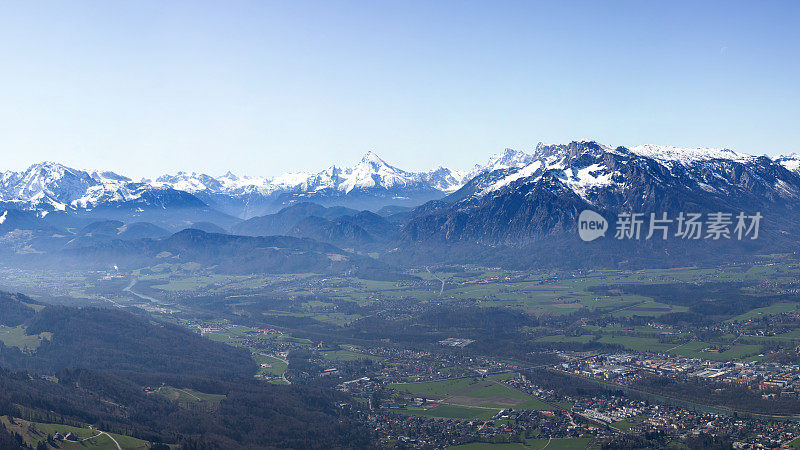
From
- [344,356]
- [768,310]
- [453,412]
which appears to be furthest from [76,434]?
[768,310]

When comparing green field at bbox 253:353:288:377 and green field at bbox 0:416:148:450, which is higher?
green field at bbox 0:416:148:450

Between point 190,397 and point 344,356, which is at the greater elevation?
point 344,356

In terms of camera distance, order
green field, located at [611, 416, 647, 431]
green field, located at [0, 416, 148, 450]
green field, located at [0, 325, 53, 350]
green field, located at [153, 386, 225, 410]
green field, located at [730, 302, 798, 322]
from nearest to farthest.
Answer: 1. green field, located at [0, 416, 148, 450]
2. green field, located at [611, 416, 647, 431]
3. green field, located at [153, 386, 225, 410]
4. green field, located at [0, 325, 53, 350]
5. green field, located at [730, 302, 798, 322]

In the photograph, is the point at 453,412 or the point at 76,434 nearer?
the point at 76,434

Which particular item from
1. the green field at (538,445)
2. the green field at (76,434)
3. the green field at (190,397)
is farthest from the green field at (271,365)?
the green field at (538,445)

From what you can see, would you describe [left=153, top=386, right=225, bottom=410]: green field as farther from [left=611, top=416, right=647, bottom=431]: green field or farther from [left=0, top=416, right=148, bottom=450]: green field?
[left=611, top=416, right=647, bottom=431]: green field

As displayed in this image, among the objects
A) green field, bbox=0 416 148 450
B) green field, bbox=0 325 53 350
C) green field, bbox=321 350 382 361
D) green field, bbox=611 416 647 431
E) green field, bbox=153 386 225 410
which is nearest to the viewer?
green field, bbox=0 416 148 450

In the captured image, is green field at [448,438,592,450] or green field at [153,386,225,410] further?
green field at [153,386,225,410]

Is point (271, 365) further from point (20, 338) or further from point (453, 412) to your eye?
point (20, 338)

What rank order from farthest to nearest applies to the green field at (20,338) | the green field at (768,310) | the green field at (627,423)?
the green field at (768,310) → the green field at (20,338) → the green field at (627,423)

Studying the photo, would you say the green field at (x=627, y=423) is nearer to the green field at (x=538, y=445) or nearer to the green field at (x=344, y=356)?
the green field at (x=538, y=445)

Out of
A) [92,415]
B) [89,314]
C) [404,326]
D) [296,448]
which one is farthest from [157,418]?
[404,326]

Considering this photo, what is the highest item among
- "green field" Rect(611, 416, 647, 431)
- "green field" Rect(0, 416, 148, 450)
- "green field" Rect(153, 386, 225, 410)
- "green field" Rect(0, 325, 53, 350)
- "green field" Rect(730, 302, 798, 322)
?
"green field" Rect(730, 302, 798, 322)

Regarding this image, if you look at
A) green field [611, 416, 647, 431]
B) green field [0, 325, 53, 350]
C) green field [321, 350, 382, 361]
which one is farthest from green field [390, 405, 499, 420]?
green field [0, 325, 53, 350]
